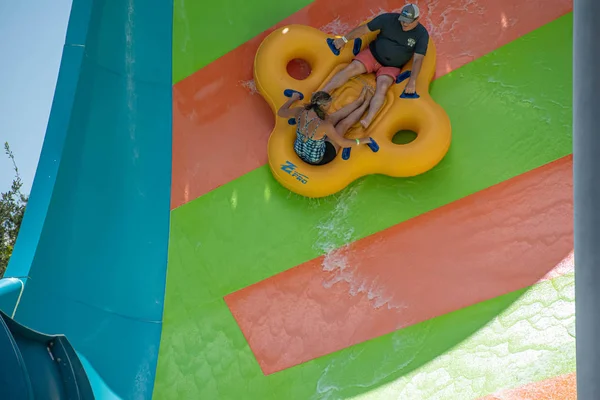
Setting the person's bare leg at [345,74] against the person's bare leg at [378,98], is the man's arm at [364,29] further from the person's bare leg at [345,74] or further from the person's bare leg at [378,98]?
the person's bare leg at [378,98]

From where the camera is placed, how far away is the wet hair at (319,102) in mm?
4008

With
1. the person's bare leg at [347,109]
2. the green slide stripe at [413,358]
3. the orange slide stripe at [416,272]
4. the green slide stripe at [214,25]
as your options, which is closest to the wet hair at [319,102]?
the person's bare leg at [347,109]

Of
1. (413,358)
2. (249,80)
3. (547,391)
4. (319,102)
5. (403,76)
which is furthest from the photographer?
(249,80)

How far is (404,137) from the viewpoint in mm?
4406

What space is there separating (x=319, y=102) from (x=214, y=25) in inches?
58.8

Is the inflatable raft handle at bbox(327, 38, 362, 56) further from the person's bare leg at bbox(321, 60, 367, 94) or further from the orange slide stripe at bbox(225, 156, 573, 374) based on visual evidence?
the orange slide stripe at bbox(225, 156, 573, 374)

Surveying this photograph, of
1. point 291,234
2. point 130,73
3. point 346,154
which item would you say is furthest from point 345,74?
point 130,73

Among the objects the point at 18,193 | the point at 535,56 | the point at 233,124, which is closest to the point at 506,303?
the point at 535,56

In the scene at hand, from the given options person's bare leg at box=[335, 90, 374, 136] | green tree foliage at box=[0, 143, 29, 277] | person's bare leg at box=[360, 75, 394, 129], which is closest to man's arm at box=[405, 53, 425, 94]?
person's bare leg at box=[360, 75, 394, 129]

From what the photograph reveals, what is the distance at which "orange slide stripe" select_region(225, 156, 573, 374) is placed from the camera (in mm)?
3893

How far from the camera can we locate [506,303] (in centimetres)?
376

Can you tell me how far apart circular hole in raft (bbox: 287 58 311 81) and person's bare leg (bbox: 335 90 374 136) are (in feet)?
1.97

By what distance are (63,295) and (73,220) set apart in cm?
48

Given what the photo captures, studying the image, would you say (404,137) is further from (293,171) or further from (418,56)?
(293,171)
